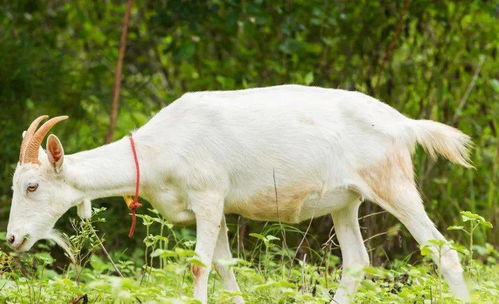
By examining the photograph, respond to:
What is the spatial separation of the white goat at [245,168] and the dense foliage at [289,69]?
10.9 ft

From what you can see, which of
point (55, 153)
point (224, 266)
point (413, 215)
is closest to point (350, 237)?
point (413, 215)

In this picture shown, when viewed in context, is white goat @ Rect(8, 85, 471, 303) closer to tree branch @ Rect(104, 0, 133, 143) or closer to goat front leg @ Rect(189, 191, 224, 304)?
goat front leg @ Rect(189, 191, 224, 304)

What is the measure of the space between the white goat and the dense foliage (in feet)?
10.9

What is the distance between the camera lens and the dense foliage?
9.94 meters

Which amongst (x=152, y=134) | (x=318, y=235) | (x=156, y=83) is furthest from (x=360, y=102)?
(x=156, y=83)

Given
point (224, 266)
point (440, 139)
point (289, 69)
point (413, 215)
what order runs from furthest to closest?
point (289, 69) < point (224, 266) < point (440, 139) < point (413, 215)

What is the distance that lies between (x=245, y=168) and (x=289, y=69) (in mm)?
4235

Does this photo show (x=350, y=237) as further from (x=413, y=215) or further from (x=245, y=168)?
(x=245, y=168)

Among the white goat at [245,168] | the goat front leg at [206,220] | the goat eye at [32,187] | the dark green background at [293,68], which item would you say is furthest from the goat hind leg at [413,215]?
the dark green background at [293,68]

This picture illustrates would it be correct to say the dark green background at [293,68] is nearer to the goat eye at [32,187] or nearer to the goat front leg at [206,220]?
the goat front leg at [206,220]

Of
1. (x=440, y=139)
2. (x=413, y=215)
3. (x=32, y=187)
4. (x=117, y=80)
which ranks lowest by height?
(x=413, y=215)

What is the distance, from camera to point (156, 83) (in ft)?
37.7

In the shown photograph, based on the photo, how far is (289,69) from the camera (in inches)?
405

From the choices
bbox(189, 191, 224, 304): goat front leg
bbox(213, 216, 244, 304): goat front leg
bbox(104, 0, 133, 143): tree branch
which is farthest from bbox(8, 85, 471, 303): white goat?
bbox(104, 0, 133, 143): tree branch
